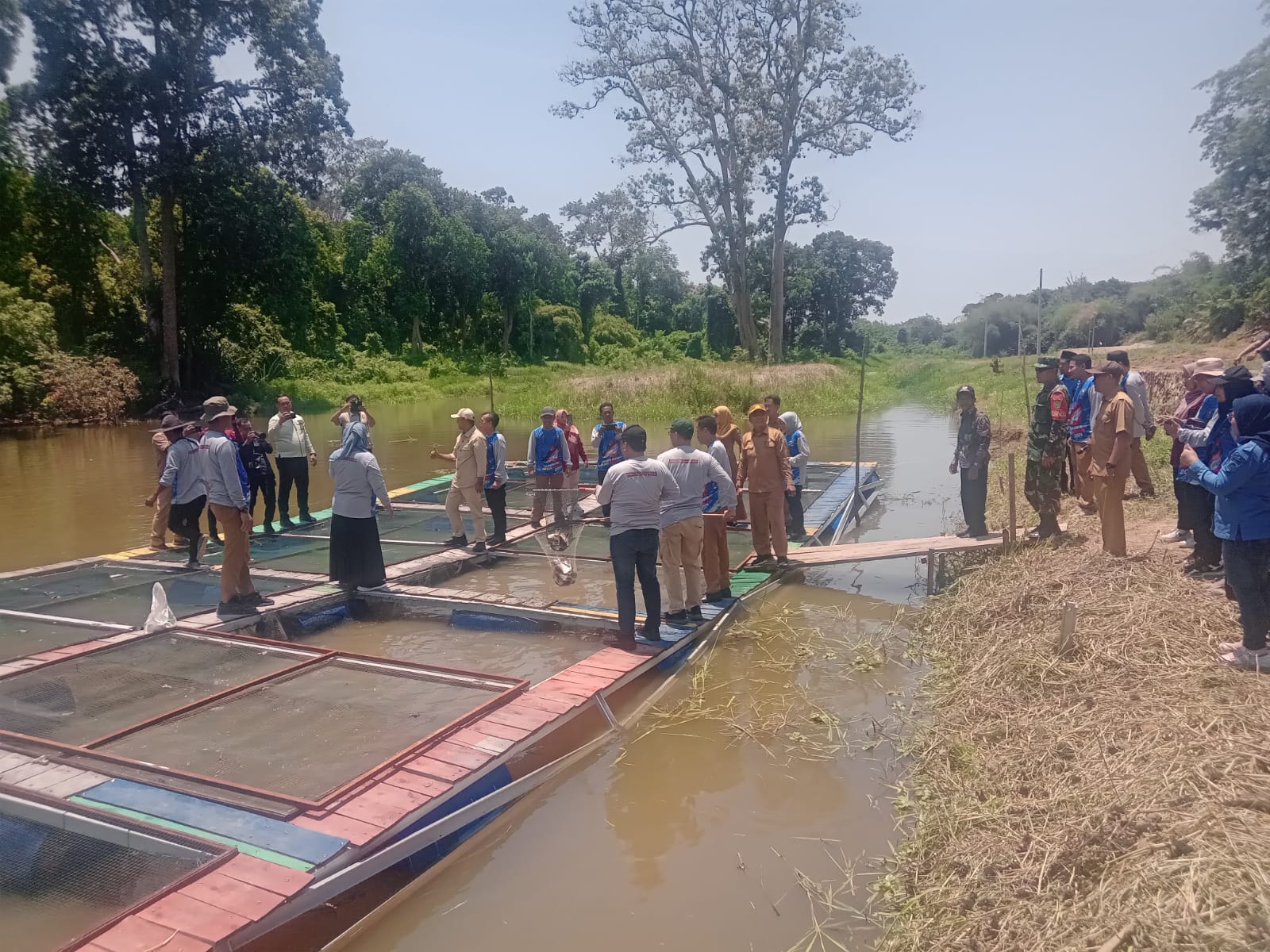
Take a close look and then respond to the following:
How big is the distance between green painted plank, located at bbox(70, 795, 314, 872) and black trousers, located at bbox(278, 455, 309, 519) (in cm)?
654

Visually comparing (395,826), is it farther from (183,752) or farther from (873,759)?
(873,759)

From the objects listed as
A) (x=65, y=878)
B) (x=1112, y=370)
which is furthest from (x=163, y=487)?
(x=1112, y=370)

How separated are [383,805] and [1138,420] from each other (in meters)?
7.36

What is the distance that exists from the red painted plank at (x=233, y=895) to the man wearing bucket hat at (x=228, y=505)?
3660 mm

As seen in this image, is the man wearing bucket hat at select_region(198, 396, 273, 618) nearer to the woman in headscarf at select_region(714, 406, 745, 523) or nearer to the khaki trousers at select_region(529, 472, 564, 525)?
the khaki trousers at select_region(529, 472, 564, 525)

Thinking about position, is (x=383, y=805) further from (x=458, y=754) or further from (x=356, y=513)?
(x=356, y=513)

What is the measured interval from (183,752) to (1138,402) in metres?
8.30

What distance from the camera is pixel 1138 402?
27.4 feet

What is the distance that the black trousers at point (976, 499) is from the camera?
8281 mm

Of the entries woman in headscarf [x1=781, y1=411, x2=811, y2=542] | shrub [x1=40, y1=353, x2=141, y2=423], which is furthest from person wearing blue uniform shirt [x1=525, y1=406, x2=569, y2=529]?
shrub [x1=40, y1=353, x2=141, y2=423]

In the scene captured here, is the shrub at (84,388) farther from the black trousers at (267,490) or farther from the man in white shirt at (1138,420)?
the man in white shirt at (1138,420)

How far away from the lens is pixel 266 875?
10.9 ft

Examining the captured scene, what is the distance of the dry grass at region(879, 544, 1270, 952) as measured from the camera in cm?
275

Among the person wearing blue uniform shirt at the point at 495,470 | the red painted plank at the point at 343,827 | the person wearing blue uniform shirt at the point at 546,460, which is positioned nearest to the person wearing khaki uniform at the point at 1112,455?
the person wearing blue uniform shirt at the point at 546,460
